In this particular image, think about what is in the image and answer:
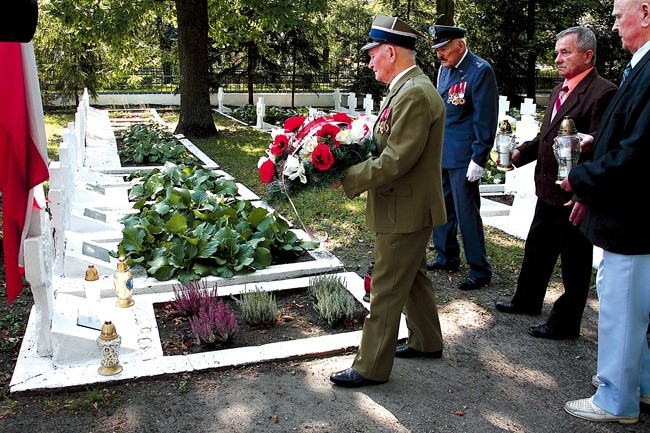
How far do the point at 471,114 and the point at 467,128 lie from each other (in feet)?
0.43

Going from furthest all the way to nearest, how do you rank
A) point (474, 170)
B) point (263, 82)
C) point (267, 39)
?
point (263, 82), point (267, 39), point (474, 170)

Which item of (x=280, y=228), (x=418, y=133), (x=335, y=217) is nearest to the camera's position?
(x=418, y=133)

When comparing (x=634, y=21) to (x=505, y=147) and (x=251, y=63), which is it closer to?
(x=505, y=147)

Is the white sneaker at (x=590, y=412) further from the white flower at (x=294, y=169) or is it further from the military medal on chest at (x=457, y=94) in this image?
the military medal on chest at (x=457, y=94)

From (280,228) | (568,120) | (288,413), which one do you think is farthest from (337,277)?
(568,120)

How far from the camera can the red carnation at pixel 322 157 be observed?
364 centimetres

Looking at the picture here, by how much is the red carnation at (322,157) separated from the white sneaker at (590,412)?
200 centimetres

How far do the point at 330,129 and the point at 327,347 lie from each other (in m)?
1.60

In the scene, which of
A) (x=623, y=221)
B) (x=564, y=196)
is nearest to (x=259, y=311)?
(x=564, y=196)

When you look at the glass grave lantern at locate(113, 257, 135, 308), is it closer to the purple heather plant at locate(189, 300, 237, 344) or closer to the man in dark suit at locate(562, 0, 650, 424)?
the purple heather plant at locate(189, 300, 237, 344)

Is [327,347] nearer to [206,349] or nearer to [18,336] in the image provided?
[206,349]

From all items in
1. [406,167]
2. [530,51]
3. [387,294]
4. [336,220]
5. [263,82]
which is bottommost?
[336,220]

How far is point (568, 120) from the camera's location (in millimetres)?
4117

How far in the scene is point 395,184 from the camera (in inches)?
150
